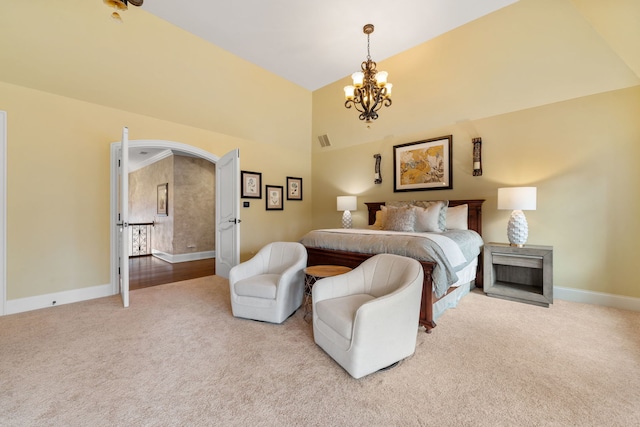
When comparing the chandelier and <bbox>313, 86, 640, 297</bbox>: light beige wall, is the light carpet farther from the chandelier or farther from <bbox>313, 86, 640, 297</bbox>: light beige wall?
the chandelier

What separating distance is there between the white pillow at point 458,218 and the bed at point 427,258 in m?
0.05

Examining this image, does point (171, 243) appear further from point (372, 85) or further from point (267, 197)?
point (372, 85)

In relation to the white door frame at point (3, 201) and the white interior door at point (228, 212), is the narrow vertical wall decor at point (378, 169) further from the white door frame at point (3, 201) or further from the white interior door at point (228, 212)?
the white door frame at point (3, 201)

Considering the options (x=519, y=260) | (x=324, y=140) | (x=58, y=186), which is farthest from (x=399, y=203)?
(x=58, y=186)

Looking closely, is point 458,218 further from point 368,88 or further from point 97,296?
point 97,296

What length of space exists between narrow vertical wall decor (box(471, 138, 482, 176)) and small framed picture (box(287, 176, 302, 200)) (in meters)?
3.60

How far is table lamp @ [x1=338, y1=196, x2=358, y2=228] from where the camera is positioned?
17.1 feet

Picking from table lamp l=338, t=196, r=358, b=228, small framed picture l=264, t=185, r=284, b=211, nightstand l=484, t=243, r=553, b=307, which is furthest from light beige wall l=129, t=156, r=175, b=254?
nightstand l=484, t=243, r=553, b=307

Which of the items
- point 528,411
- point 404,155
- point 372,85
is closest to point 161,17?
point 372,85

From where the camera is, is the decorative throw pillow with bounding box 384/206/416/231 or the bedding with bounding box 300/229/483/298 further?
the decorative throw pillow with bounding box 384/206/416/231

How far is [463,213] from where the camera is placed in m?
3.91

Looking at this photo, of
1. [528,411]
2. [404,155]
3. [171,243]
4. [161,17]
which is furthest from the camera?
[171,243]

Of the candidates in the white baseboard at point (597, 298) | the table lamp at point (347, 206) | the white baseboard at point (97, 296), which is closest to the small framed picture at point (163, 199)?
the white baseboard at point (97, 296)

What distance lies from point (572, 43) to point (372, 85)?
2519 mm
